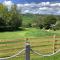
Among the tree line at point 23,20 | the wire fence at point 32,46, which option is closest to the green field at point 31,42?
the wire fence at point 32,46

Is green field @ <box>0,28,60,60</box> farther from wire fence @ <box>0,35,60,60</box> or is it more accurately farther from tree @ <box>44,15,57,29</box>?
tree @ <box>44,15,57,29</box>

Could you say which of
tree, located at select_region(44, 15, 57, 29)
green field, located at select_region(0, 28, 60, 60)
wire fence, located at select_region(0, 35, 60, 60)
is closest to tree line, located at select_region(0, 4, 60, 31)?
tree, located at select_region(44, 15, 57, 29)

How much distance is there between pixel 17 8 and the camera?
870 centimetres

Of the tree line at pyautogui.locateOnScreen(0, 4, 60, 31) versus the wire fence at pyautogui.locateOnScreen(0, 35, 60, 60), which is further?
the tree line at pyautogui.locateOnScreen(0, 4, 60, 31)

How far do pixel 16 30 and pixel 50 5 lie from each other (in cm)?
147

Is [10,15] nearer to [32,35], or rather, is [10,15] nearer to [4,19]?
[4,19]

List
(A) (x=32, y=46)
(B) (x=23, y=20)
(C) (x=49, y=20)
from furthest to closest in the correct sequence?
(B) (x=23, y=20)
(C) (x=49, y=20)
(A) (x=32, y=46)

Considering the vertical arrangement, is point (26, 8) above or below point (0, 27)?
above

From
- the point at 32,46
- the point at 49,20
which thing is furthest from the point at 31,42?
the point at 49,20

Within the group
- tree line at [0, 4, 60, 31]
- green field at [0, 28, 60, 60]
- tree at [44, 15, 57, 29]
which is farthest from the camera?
tree line at [0, 4, 60, 31]

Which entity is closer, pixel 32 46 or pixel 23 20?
pixel 32 46

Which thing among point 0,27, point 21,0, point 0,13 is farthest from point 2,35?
point 21,0

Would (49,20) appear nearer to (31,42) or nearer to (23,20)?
(23,20)

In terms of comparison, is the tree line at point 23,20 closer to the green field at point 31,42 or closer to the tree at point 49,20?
the tree at point 49,20
